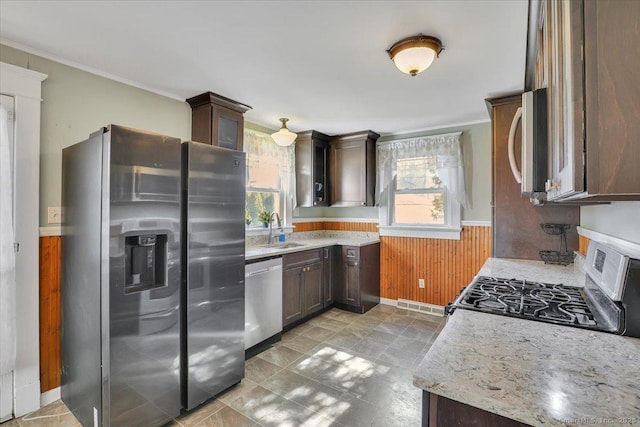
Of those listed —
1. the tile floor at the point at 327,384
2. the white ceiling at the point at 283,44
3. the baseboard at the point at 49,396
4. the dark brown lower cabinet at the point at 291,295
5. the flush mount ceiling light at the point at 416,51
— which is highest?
the white ceiling at the point at 283,44

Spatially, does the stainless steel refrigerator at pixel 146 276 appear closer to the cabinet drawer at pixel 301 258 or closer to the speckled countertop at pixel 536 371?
the cabinet drawer at pixel 301 258

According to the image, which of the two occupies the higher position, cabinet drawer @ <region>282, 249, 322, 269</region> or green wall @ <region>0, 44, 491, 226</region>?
green wall @ <region>0, 44, 491, 226</region>

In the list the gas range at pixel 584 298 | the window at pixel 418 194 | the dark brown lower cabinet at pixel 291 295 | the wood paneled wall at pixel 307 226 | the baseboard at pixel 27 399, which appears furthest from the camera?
the wood paneled wall at pixel 307 226

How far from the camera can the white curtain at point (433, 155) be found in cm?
369

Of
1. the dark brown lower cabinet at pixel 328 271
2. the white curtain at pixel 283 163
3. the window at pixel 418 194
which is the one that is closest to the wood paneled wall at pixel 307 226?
the white curtain at pixel 283 163

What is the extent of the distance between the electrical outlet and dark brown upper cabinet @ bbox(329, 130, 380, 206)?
9.94 feet

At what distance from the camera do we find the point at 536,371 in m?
0.82

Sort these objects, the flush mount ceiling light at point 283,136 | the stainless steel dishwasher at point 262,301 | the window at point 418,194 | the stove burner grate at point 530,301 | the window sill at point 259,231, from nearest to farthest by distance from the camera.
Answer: the stove burner grate at point 530,301, the stainless steel dishwasher at point 262,301, the flush mount ceiling light at point 283,136, the window sill at point 259,231, the window at point 418,194

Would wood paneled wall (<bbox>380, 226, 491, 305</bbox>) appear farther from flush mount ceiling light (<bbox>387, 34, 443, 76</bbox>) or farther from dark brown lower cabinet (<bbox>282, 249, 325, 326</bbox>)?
flush mount ceiling light (<bbox>387, 34, 443, 76</bbox>)

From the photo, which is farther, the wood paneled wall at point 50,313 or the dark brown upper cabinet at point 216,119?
the dark brown upper cabinet at point 216,119

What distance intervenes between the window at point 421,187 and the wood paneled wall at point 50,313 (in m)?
3.45

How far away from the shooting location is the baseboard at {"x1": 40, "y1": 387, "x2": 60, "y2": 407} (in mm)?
2051

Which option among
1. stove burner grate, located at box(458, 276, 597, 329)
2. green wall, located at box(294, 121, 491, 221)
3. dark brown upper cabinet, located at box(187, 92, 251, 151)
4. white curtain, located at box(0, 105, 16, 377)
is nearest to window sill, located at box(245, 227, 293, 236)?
dark brown upper cabinet, located at box(187, 92, 251, 151)

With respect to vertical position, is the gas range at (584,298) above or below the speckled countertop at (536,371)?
above
